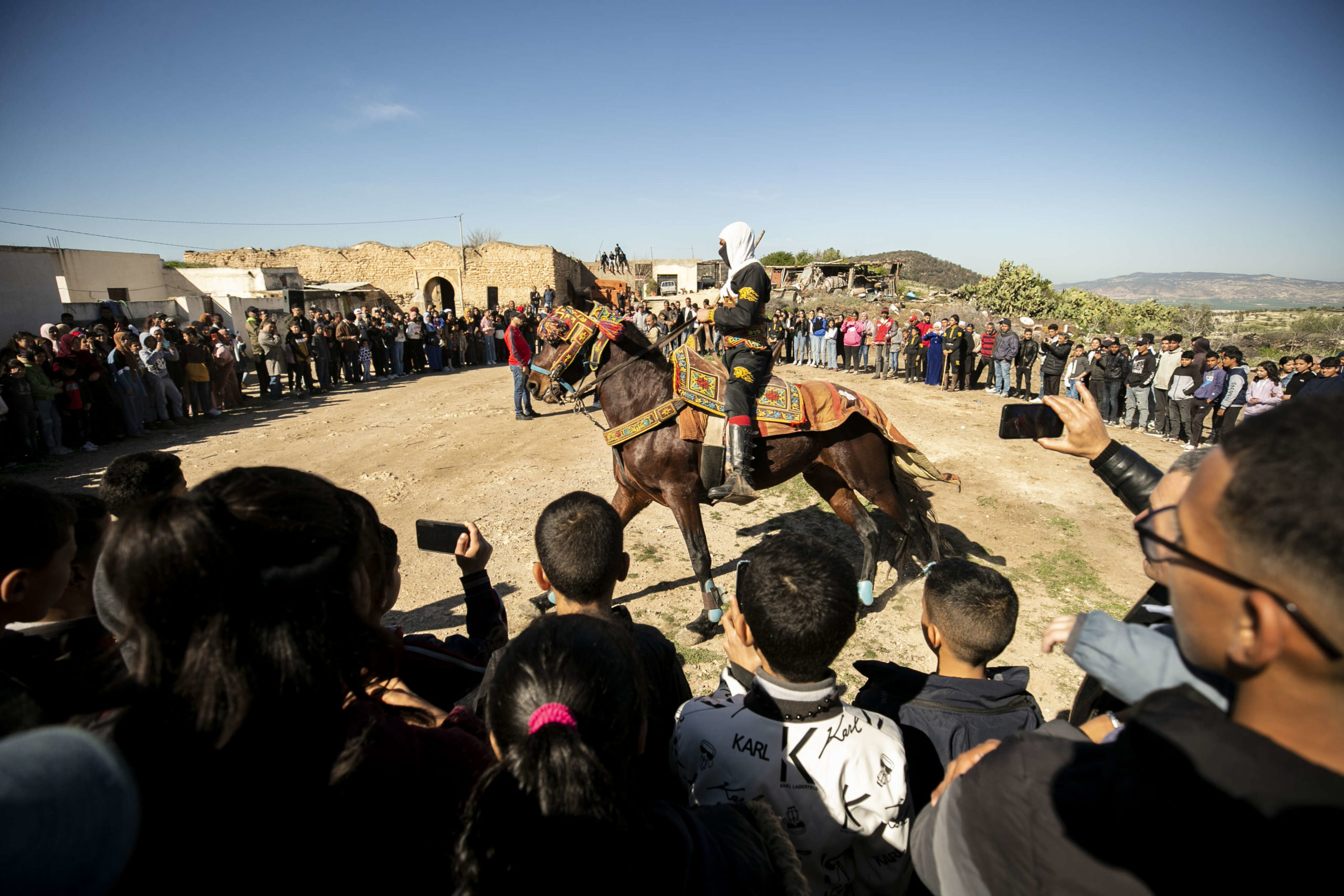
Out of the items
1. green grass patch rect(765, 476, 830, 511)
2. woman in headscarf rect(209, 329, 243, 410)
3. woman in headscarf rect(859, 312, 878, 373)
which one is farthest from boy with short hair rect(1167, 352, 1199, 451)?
woman in headscarf rect(209, 329, 243, 410)

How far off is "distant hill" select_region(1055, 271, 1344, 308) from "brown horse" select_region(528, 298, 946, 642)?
2990 inches

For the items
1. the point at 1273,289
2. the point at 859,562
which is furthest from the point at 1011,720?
the point at 1273,289

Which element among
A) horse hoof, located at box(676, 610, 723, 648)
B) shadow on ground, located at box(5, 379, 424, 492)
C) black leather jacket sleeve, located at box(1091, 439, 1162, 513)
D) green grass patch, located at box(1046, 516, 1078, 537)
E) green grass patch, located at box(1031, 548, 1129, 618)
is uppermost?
black leather jacket sleeve, located at box(1091, 439, 1162, 513)

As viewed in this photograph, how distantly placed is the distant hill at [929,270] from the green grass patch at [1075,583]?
46.8 m

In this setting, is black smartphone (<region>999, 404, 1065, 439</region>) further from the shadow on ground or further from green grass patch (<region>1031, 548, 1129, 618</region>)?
the shadow on ground

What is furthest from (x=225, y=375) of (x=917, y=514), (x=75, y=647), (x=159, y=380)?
(x=917, y=514)

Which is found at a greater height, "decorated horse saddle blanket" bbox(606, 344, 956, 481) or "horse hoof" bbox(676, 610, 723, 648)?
"decorated horse saddle blanket" bbox(606, 344, 956, 481)

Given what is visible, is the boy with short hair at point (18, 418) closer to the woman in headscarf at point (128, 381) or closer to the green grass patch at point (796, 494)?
the woman in headscarf at point (128, 381)

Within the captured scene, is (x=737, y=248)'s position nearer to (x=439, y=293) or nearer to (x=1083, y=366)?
(x=1083, y=366)

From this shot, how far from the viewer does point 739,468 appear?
15.3 feet

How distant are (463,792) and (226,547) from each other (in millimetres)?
682

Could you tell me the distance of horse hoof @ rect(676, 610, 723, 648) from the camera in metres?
4.37

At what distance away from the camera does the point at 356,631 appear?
1.18 m

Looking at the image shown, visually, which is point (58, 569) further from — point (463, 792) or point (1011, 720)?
point (1011, 720)
